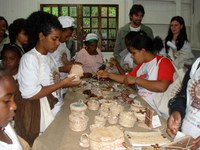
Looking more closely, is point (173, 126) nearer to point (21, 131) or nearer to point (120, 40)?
point (21, 131)

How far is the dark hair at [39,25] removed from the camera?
6.15 feet

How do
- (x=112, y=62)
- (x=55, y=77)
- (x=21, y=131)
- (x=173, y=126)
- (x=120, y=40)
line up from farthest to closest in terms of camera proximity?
1. (x=120, y=40)
2. (x=112, y=62)
3. (x=55, y=77)
4. (x=21, y=131)
5. (x=173, y=126)

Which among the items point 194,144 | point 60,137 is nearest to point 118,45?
point 60,137

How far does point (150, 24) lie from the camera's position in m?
5.12

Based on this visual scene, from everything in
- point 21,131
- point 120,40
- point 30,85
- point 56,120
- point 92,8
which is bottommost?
point 21,131

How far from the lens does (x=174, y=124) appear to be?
145cm

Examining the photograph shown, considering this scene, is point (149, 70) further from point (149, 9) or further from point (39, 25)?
point (149, 9)

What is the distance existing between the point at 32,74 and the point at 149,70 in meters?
1.08

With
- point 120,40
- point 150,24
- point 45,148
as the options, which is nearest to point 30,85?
point 45,148

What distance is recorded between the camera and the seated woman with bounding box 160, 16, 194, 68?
326cm

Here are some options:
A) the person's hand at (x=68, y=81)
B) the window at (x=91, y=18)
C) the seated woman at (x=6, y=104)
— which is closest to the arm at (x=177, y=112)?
the person's hand at (x=68, y=81)

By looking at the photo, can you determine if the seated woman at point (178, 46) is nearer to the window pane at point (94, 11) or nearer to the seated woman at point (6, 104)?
the window pane at point (94, 11)

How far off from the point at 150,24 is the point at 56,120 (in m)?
3.89

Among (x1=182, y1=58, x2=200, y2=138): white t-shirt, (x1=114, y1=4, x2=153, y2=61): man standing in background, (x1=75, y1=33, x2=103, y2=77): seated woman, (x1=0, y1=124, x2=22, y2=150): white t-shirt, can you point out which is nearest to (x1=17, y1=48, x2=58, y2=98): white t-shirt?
(x1=0, y1=124, x2=22, y2=150): white t-shirt
